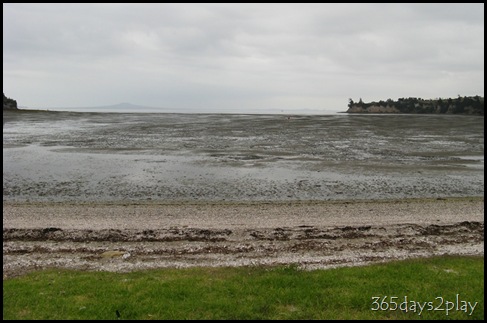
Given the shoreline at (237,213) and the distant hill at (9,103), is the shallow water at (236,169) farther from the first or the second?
the distant hill at (9,103)

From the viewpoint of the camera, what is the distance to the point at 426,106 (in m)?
141

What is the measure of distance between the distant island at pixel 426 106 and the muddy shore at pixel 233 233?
110 m

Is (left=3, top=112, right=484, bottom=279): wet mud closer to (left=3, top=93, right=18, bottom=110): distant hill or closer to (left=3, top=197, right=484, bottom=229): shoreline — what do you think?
(left=3, top=197, right=484, bottom=229): shoreline

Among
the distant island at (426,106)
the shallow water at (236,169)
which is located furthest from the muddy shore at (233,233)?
the distant island at (426,106)

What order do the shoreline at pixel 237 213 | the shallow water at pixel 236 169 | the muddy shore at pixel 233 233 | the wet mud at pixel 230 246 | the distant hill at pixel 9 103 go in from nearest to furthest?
the wet mud at pixel 230 246, the muddy shore at pixel 233 233, the shoreline at pixel 237 213, the shallow water at pixel 236 169, the distant hill at pixel 9 103

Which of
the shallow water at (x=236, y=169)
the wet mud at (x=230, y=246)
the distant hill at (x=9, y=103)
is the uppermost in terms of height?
the distant hill at (x=9, y=103)

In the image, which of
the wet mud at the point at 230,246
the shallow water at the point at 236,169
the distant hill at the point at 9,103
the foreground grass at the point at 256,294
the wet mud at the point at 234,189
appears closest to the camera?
the foreground grass at the point at 256,294

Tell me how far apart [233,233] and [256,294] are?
6.74 metres

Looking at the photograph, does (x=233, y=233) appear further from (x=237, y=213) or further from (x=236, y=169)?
(x=236, y=169)

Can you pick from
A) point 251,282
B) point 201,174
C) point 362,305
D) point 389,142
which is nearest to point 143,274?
point 251,282

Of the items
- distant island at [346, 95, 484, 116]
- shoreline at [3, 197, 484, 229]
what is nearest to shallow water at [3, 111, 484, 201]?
shoreline at [3, 197, 484, 229]

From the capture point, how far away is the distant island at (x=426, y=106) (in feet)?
392

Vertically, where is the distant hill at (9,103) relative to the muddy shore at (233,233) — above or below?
above

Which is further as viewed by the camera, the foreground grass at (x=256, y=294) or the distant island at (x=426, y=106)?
the distant island at (x=426, y=106)
